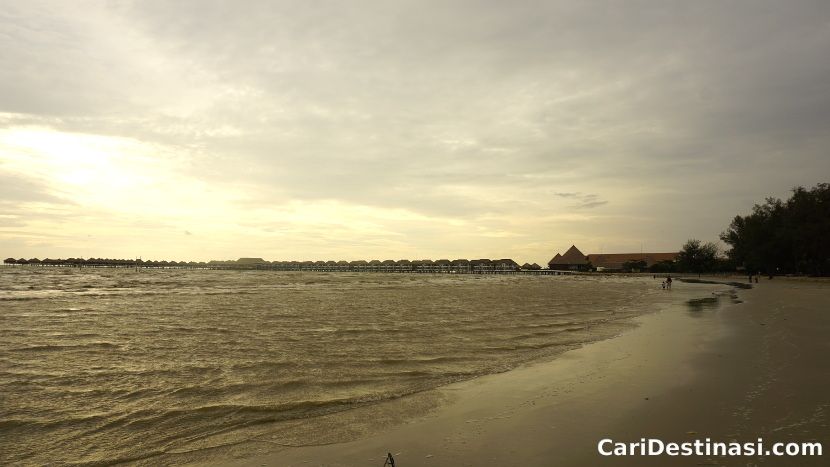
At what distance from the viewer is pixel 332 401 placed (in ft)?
27.1

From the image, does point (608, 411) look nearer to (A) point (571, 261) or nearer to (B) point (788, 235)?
(B) point (788, 235)

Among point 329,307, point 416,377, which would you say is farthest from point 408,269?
point 416,377

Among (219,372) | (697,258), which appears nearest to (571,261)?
(697,258)

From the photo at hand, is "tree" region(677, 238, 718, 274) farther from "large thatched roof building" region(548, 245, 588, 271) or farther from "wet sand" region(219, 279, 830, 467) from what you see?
"wet sand" region(219, 279, 830, 467)

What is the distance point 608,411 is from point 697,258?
109 m

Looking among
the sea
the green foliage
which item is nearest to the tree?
the green foliage

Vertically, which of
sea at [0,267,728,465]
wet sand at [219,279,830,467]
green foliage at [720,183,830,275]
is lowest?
sea at [0,267,728,465]

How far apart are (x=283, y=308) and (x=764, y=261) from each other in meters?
74.1

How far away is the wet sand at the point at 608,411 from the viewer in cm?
555

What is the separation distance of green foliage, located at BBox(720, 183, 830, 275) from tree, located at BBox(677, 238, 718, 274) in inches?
535

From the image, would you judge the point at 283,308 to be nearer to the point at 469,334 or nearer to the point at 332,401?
the point at 469,334

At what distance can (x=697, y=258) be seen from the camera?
100 meters

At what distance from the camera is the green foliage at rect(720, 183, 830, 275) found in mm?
54594

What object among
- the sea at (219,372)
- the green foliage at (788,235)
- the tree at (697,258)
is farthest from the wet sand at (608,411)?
the tree at (697,258)
